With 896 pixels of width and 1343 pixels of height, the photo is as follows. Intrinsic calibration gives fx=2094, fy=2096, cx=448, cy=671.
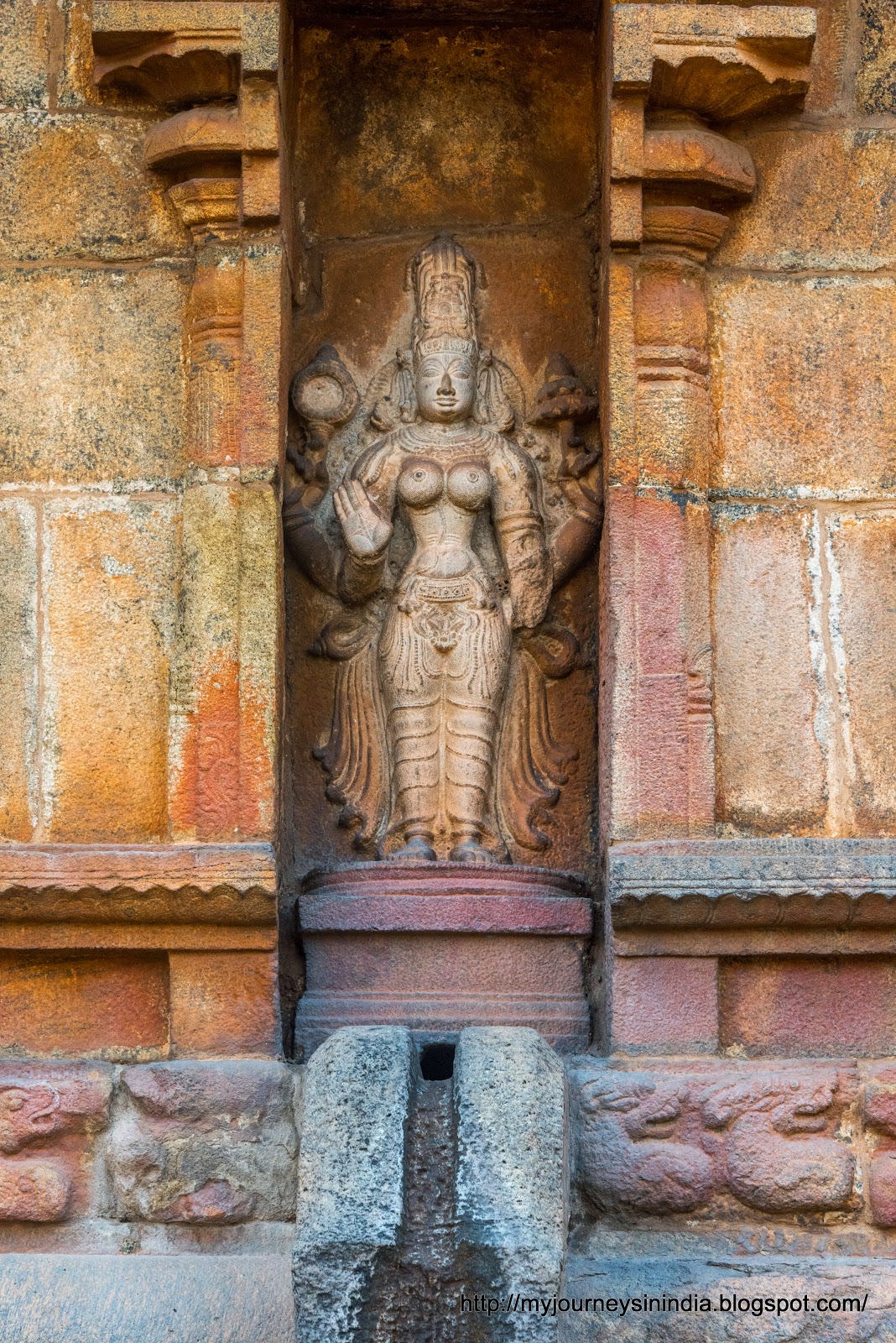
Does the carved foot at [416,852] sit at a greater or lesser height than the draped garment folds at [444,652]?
lesser

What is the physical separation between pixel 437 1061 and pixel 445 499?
1.62m

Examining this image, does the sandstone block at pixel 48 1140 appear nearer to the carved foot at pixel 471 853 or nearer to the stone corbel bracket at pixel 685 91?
the carved foot at pixel 471 853

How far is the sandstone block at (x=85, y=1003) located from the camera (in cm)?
525

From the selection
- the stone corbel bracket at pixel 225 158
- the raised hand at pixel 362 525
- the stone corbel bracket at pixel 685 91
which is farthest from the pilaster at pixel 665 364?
the stone corbel bracket at pixel 225 158

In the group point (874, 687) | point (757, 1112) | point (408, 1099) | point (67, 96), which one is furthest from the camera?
point (67, 96)

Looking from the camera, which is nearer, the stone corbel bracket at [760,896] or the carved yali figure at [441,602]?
the stone corbel bracket at [760,896]

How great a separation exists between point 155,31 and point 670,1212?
337cm

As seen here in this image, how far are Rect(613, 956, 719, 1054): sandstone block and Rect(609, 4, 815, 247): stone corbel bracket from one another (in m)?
1.97

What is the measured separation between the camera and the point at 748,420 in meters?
5.79

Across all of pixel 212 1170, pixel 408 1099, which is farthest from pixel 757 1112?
pixel 212 1170

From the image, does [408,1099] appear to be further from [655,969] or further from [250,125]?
[250,125]

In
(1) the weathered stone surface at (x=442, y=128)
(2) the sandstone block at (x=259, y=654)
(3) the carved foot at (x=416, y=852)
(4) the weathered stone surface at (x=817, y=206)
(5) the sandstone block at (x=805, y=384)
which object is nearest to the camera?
(2) the sandstone block at (x=259, y=654)

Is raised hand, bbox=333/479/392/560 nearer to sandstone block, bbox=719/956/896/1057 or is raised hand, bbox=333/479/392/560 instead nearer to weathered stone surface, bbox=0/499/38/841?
weathered stone surface, bbox=0/499/38/841

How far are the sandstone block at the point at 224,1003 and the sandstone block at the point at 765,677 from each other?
130 centimetres
